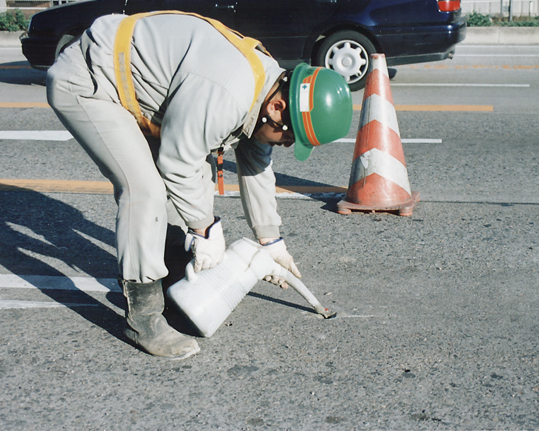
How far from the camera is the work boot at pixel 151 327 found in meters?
2.66

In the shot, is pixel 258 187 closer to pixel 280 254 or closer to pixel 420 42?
pixel 280 254

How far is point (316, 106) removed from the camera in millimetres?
2408

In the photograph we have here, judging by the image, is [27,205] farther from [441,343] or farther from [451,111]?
[451,111]

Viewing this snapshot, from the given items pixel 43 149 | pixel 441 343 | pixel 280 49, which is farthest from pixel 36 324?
pixel 280 49

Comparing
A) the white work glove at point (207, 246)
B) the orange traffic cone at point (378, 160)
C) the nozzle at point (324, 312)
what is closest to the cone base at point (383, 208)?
the orange traffic cone at point (378, 160)

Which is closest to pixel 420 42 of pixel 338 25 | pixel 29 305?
pixel 338 25

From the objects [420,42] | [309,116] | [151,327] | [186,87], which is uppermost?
[186,87]

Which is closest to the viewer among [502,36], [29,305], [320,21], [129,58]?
[129,58]

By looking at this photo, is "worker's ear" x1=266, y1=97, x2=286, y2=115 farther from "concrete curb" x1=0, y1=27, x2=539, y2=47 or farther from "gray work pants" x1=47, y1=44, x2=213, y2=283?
"concrete curb" x1=0, y1=27, x2=539, y2=47

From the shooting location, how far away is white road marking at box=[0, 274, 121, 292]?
330 cm

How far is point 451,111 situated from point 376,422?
5582 mm

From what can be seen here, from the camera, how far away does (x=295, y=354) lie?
267 centimetres

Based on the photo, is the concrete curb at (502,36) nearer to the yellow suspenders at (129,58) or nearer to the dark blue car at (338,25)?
the dark blue car at (338,25)

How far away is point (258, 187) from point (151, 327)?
2.53 feet
